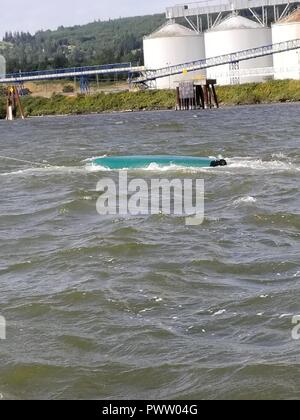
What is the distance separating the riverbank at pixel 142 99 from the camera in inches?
3541

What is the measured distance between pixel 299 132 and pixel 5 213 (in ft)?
71.1

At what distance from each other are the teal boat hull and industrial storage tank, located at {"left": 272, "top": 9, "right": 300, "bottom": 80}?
64.9 metres

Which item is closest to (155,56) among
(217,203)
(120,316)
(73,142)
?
(73,142)

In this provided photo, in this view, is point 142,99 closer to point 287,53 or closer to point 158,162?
point 287,53

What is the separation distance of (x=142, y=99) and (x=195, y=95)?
44.5 ft

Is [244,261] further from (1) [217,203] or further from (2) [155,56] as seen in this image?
(2) [155,56]

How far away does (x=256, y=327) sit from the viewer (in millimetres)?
10617

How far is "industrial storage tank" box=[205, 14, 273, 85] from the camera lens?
3757 inches
